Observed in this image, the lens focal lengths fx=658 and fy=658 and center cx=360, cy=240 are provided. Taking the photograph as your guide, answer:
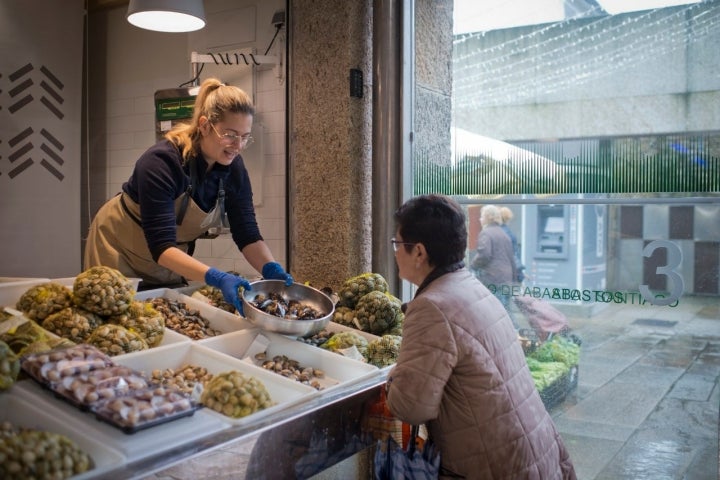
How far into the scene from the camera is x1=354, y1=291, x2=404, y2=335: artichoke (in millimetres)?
3199

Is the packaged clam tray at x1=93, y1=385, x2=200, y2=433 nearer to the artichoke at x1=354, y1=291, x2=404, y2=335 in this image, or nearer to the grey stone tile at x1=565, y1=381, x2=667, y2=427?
the artichoke at x1=354, y1=291, x2=404, y2=335

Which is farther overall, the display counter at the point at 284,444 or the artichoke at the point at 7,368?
the artichoke at the point at 7,368

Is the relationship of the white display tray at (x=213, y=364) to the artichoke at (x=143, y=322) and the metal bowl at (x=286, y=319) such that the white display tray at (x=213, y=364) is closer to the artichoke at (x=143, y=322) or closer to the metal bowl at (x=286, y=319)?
the artichoke at (x=143, y=322)

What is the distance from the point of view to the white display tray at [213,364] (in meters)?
2.27

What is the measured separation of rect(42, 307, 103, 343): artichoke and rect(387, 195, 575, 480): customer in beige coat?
1153mm

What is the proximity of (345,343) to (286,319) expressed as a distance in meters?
0.29

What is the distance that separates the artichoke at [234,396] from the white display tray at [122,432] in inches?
2.3

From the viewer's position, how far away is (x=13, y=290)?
9.12ft

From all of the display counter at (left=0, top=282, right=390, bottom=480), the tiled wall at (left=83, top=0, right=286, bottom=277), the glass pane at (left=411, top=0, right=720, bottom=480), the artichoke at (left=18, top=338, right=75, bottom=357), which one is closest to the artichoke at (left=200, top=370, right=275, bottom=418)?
the display counter at (left=0, top=282, right=390, bottom=480)

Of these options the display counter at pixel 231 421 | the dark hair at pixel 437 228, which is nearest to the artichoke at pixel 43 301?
the display counter at pixel 231 421

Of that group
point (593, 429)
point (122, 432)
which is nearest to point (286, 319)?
point (122, 432)

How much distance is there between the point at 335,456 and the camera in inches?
95.9

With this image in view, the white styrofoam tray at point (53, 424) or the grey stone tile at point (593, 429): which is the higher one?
the white styrofoam tray at point (53, 424)

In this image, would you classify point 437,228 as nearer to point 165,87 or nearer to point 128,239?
point 128,239
